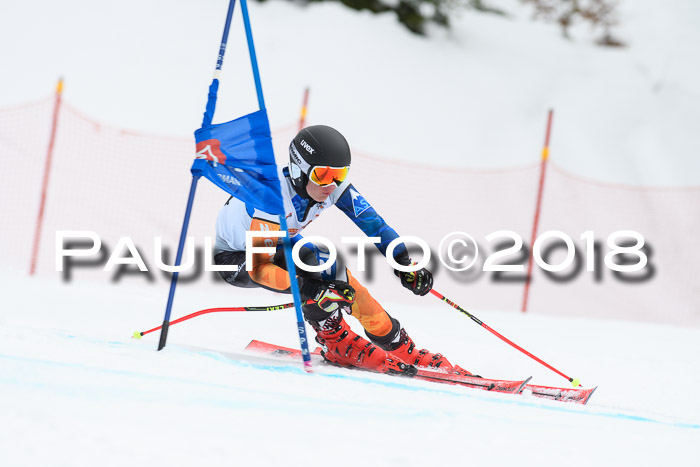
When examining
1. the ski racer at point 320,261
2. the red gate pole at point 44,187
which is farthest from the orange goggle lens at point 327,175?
the red gate pole at point 44,187

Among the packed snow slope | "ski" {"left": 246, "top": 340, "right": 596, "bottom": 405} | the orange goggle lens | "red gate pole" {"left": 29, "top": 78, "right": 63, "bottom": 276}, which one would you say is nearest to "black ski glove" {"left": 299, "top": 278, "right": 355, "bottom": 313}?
the orange goggle lens

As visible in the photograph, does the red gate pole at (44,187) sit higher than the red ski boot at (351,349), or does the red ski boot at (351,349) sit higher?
the red gate pole at (44,187)

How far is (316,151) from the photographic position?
11.0ft

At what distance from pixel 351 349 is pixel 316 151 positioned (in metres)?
1.10

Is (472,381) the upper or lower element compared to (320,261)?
lower

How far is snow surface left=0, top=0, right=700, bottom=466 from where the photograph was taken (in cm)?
217

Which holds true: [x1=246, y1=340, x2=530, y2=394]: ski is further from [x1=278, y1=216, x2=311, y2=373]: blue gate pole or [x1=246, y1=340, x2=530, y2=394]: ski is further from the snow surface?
[x1=278, y1=216, x2=311, y2=373]: blue gate pole

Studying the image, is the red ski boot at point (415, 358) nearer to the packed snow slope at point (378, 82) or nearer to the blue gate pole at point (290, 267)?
the blue gate pole at point (290, 267)

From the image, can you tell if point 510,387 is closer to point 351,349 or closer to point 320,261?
point 351,349

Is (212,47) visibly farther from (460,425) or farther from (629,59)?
(460,425)

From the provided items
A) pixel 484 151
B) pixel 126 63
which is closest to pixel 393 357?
pixel 484 151

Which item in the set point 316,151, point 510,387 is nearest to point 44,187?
point 316,151

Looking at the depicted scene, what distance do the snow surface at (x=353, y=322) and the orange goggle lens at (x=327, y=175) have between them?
3.06 ft

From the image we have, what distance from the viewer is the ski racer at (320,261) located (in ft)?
11.0
